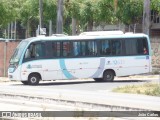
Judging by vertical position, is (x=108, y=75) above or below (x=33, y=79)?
above

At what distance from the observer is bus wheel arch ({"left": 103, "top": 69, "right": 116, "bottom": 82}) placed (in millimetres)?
30875

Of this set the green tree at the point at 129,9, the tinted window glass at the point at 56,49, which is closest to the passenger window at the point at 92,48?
the tinted window glass at the point at 56,49

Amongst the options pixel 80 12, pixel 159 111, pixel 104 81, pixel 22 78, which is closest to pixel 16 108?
pixel 159 111

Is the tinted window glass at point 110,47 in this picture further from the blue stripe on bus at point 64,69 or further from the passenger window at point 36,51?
the passenger window at point 36,51

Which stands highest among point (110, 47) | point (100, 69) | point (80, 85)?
point (110, 47)

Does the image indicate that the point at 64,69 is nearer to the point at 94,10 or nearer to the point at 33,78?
the point at 33,78

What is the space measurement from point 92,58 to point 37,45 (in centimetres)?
330

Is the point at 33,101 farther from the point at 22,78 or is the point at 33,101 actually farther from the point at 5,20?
the point at 5,20

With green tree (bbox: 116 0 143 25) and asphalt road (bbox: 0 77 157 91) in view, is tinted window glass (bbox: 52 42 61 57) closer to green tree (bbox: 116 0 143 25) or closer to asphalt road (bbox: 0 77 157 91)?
asphalt road (bbox: 0 77 157 91)

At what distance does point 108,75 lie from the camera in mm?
30953

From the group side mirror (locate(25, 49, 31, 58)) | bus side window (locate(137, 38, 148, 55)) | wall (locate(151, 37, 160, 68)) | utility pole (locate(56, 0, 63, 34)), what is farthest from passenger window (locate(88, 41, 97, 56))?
wall (locate(151, 37, 160, 68))

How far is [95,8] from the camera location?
55.8 m

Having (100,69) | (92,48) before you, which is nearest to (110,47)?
(92,48)

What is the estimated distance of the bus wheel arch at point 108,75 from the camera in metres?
30.9
